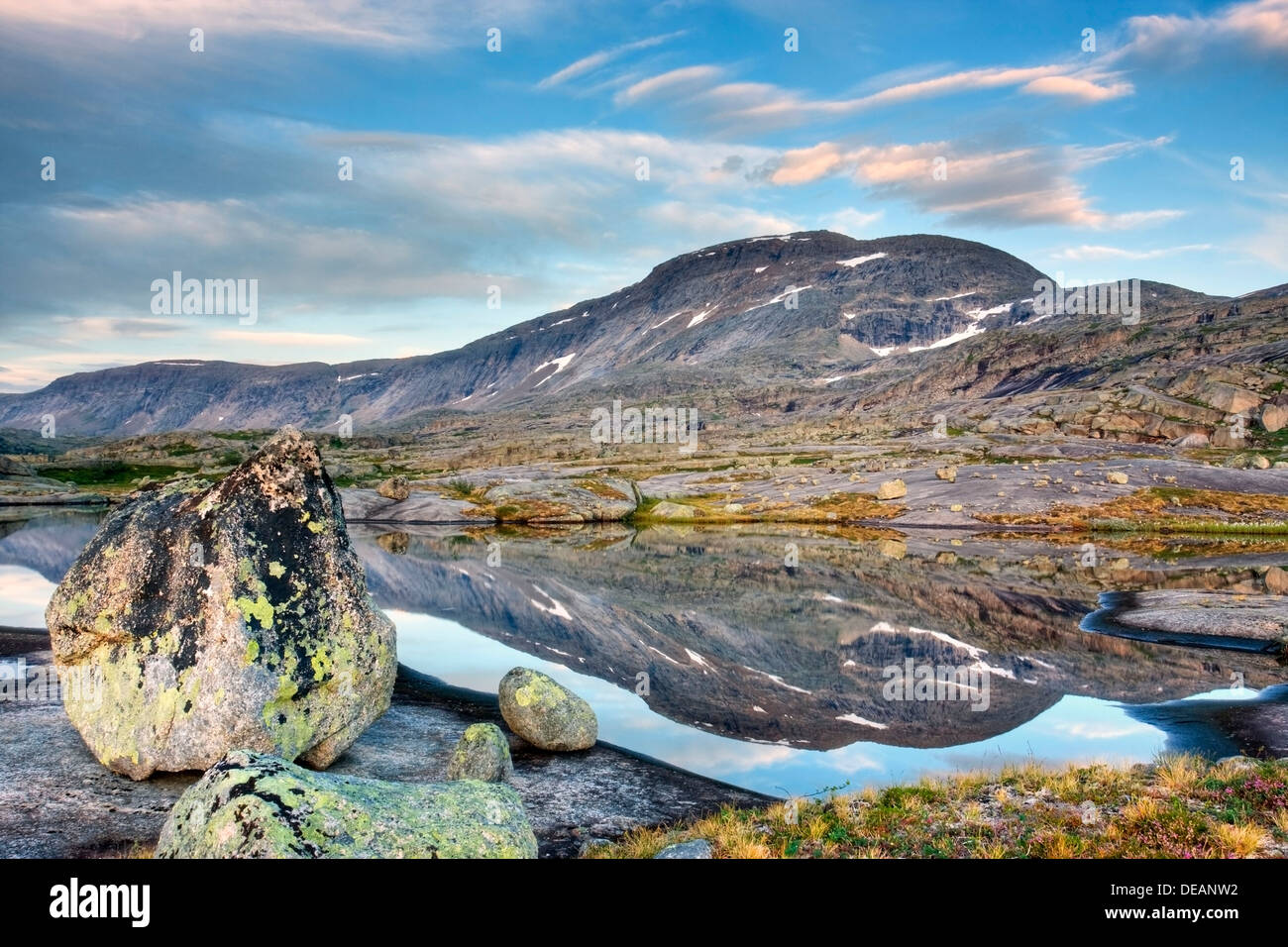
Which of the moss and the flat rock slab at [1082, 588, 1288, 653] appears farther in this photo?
the flat rock slab at [1082, 588, 1288, 653]

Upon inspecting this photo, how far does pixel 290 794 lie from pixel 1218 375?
172633mm

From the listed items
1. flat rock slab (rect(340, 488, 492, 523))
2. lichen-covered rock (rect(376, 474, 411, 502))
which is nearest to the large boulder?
flat rock slab (rect(340, 488, 492, 523))

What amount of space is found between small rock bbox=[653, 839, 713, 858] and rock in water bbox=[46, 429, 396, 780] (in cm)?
917

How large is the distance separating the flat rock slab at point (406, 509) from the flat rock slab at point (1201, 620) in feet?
243

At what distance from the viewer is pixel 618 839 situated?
50.3ft

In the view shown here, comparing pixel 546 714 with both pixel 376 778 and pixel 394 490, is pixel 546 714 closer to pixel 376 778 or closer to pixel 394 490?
pixel 376 778

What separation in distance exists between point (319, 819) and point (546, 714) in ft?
40.9

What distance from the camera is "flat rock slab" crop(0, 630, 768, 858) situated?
14562mm

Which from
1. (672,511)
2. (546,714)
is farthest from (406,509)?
(546,714)

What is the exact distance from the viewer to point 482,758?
17.5 m

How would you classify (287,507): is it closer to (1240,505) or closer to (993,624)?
(993,624)

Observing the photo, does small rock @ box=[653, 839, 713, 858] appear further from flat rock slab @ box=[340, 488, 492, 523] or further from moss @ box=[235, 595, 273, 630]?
flat rock slab @ box=[340, 488, 492, 523]

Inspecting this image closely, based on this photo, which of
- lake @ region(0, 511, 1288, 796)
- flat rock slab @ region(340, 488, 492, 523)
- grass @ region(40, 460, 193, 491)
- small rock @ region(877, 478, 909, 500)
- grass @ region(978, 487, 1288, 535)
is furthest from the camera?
grass @ region(40, 460, 193, 491)
